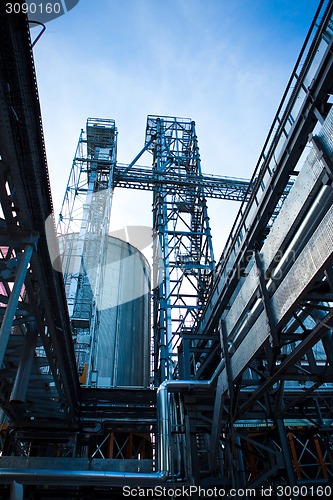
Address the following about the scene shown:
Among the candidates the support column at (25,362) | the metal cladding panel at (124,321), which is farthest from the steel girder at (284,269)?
the metal cladding panel at (124,321)

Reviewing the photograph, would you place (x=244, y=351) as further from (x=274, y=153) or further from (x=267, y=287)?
(x=274, y=153)

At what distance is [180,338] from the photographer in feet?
41.1

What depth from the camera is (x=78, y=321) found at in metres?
18.0

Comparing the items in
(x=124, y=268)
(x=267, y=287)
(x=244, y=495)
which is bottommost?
(x=244, y=495)

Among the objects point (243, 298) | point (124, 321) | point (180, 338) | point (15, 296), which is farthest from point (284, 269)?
point (124, 321)

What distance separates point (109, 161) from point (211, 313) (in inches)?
670

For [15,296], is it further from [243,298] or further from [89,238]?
[89,238]

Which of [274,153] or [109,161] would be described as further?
Result: [109,161]

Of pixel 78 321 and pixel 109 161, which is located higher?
pixel 109 161

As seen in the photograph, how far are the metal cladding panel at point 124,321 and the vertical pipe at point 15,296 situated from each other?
12.8 metres

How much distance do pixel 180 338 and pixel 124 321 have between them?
31.1ft

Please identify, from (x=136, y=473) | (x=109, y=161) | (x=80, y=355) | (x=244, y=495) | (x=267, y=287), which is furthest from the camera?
(x=109, y=161)

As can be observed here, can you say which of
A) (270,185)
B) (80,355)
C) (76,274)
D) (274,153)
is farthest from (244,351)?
(76,274)

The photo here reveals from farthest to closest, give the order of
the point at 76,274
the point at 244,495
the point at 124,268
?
the point at 124,268 < the point at 76,274 < the point at 244,495
